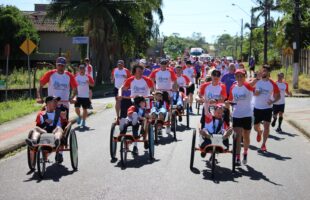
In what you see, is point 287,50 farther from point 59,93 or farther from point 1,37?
point 1,37

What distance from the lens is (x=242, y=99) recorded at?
11000 millimetres

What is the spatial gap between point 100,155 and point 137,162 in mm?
1150

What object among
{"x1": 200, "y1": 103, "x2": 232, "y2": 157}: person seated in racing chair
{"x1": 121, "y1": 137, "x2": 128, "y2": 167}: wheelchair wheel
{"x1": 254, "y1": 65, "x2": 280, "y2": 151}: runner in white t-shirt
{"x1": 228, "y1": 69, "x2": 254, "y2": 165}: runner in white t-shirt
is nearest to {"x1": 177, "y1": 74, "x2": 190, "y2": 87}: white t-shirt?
{"x1": 254, "y1": 65, "x2": 280, "y2": 151}: runner in white t-shirt

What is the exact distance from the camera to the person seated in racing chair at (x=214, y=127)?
1018 centimetres

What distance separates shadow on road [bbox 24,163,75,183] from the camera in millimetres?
9565

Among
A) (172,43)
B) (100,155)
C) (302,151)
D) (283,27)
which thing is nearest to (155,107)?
(100,155)

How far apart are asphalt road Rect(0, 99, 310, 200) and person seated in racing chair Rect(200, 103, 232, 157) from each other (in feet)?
1.95

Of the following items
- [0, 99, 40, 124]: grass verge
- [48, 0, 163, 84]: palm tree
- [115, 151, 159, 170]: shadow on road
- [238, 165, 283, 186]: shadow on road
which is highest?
[48, 0, 163, 84]: palm tree

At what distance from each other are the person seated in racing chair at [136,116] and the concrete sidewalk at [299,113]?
620 centimetres

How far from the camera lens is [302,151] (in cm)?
1308

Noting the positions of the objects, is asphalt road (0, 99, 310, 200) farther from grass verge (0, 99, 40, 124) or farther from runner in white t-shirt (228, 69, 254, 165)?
grass verge (0, 99, 40, 124)

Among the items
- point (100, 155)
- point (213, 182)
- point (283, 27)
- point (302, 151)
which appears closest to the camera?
point (213, 182)

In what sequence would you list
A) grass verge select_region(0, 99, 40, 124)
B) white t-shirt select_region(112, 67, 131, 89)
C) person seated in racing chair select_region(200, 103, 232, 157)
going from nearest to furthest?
person seated in racing chair select_region(200, 103, 232, 157) → grass verge select_region(0, 99, 40, 124) → white t-shirt select_region(112, 67, 131, 89)

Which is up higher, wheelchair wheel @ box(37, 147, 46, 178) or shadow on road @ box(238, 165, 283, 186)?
wheelchair wheel @ box(37, 147, 46, 178)
